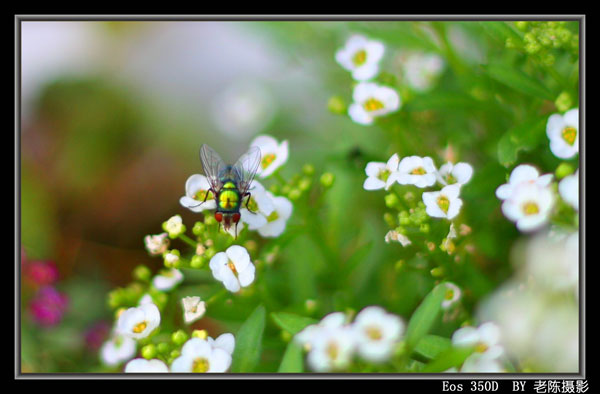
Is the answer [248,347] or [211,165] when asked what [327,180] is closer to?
[211,165]

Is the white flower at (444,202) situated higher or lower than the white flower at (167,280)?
higher

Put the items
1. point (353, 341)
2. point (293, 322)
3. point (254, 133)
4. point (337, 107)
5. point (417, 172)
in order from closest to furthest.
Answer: point (353, 341) < point (293, 322) < point (417, 172) < point (337, 107) < point (254, 133)

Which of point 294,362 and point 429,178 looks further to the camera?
point 429,178

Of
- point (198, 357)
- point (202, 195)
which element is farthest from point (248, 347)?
point (202, 195)

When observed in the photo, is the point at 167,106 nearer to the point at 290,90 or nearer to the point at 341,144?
the point at 290,90

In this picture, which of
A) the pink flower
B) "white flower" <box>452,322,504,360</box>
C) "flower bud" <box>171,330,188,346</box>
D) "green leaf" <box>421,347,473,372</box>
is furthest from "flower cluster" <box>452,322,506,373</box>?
the pink flower

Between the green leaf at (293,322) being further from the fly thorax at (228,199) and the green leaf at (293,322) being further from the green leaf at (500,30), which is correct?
the green leaf at (500,30)

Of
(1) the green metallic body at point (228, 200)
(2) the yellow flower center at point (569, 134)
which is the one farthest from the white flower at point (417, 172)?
(1) the green metallic body at point (228, 200)
